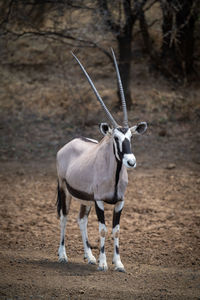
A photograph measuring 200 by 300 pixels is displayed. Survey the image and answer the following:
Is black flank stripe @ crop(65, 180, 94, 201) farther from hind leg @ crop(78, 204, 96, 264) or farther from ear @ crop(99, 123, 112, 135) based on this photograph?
ear @ crop(99, 123, 112, 135)

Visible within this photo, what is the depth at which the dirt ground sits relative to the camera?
4.54m

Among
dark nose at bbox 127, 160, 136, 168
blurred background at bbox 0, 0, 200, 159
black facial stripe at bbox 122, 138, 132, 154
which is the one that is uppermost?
black facial stripe at bbox 122, 138, 132, 154

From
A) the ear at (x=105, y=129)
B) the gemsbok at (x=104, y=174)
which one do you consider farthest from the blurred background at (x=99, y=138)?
the ear at (x=105, y=129)

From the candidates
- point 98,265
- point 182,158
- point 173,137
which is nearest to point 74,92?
point 173,137

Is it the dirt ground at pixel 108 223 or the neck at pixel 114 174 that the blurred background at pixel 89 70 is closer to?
the dirt ground at pixel 108 223

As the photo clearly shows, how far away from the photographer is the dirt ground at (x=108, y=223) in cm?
454

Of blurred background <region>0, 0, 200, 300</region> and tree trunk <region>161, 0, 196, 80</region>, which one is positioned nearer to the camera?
blurred background <region>0, 0, 200, 300</region>

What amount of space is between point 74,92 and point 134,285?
9.70 m

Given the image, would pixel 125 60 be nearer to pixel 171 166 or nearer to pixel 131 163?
pixel 171 166

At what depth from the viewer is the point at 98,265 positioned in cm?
534

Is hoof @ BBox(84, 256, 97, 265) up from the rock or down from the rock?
up

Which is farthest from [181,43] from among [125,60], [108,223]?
[108,223]

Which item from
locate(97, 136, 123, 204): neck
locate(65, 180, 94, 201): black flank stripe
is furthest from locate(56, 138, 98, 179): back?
locate(97, 136, 123, 204): neck

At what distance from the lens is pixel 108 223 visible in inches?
291
